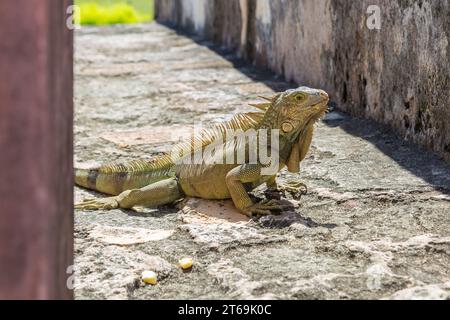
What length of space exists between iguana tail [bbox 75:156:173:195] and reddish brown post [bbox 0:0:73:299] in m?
2.33

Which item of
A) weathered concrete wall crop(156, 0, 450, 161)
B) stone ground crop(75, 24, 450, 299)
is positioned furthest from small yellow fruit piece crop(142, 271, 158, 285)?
weathered concrete wall crop(156, 0, 450, 161)

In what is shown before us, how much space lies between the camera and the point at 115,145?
18.0ft

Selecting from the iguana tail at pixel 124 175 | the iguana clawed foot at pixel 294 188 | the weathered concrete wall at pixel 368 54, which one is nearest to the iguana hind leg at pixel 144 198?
the iguana tail at pixel 124 175

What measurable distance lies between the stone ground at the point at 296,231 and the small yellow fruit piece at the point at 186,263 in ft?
0.11

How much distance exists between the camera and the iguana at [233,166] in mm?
4027

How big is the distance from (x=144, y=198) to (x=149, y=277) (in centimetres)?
107

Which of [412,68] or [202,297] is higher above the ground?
[412,68]

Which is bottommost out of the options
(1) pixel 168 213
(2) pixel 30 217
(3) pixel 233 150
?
(1) pixel 168 213

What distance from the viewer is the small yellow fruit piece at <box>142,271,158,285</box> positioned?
3.18 metres

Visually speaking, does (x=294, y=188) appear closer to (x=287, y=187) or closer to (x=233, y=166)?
(x=287, y=187)

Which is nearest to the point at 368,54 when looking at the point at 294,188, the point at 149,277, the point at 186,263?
the point at 294,188
